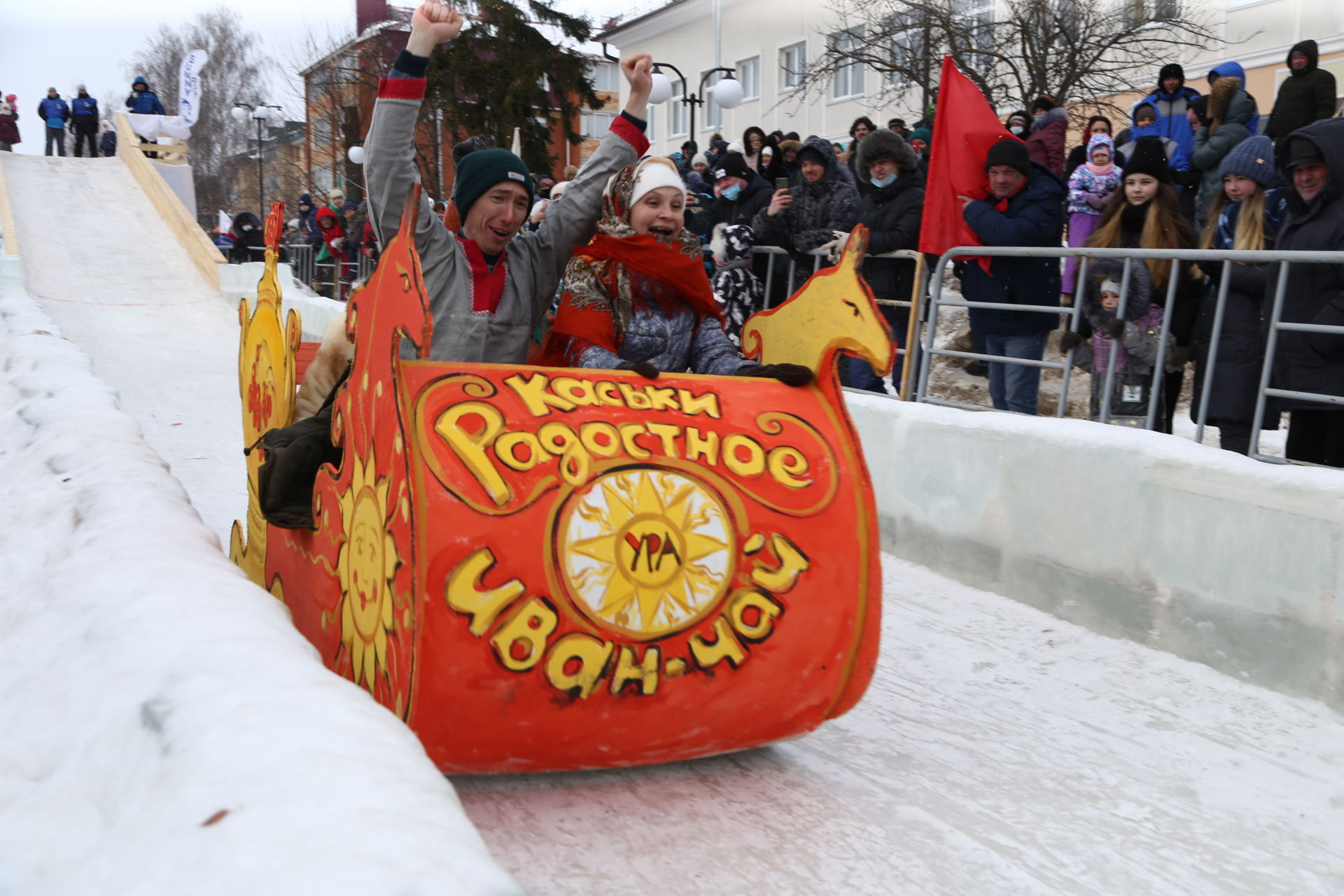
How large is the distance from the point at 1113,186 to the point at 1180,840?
5.22 meters

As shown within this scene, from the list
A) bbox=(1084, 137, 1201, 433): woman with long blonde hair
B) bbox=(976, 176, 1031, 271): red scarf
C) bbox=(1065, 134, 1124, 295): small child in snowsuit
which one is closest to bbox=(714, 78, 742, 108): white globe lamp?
bbox=(1065, 134, 1124, 295): small child in snowsuit

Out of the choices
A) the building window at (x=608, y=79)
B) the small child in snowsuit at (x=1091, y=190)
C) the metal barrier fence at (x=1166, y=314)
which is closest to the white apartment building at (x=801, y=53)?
the small child in snowsuit at (x=1091, y=190)

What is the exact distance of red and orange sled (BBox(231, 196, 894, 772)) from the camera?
212cm

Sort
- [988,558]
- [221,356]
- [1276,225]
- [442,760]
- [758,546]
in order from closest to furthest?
[442,760] → [758,546] → [988,558] → [1276,225] → [221,356]

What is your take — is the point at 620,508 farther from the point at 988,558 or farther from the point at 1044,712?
the point at 988,558

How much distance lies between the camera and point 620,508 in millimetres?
2242

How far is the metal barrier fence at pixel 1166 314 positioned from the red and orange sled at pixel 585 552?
1671 millimetres

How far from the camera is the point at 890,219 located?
5895 mm

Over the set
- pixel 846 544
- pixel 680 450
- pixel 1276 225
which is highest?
pixel 1276 225

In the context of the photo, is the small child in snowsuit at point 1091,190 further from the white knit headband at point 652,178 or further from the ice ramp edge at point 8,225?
the ice ramp edge at point 8,225

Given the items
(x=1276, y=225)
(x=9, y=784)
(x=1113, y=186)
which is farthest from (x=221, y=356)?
(x=9, y=784)

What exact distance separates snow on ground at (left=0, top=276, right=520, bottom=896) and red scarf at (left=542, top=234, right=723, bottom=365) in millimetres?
1137

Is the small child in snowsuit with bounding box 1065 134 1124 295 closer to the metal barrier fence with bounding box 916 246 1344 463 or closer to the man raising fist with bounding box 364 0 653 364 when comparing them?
the metal barrier fence with bounding box 916 246 1344 463

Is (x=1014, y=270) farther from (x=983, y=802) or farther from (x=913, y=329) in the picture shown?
(x=983, y=802)
